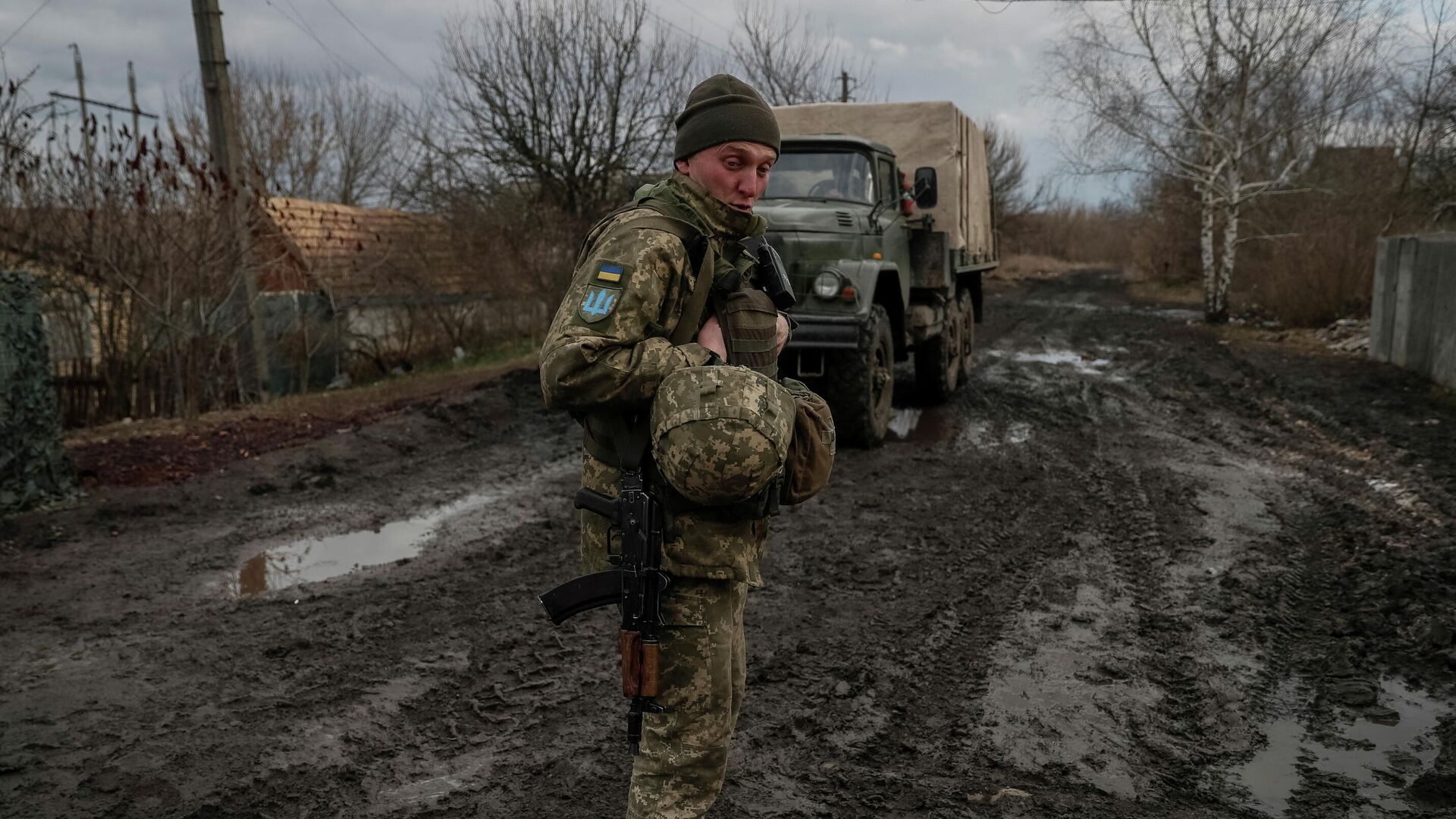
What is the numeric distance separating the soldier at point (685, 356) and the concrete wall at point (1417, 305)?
996cm

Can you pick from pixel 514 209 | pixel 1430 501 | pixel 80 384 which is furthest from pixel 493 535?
pixel 514 209

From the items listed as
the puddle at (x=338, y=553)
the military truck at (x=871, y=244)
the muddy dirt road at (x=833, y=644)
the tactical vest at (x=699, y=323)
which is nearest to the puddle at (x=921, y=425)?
the military truck at (x=871, y=244)

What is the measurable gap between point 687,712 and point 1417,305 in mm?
11558

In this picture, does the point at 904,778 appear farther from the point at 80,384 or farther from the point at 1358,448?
the point at 80,384

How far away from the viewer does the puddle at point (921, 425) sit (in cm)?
815

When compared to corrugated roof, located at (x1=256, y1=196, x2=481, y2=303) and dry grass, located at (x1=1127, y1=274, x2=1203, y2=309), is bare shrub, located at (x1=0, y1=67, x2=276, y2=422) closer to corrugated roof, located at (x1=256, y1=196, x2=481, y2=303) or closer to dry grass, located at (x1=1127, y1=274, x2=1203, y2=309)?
corrugated roof, located at (x1=256, y1=196, x2=481, y2=303)

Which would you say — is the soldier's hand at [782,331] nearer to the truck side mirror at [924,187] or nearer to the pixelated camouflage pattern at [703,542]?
the pixelated camouflage pattern at [703,542]

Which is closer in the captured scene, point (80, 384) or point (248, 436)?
point (248, 436)

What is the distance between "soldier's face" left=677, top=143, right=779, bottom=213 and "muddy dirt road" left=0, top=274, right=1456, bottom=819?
169 cm

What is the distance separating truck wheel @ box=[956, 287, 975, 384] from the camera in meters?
10.7

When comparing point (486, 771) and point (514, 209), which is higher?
point (514, 209)

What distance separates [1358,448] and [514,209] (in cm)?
1290

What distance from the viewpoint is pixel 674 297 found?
2.09 metres

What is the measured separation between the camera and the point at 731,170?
2176 millimetres
